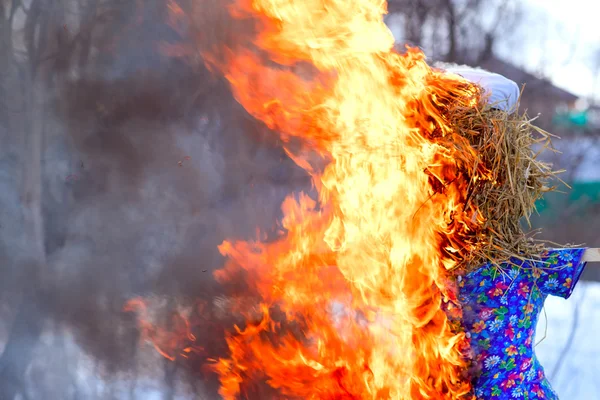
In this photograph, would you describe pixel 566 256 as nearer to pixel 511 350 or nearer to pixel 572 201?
pixel 511 350

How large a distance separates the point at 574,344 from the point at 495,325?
11.4 feet

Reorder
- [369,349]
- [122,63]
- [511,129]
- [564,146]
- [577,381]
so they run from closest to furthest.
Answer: [511,129], [369,349], [122,63], [577,381], [564,146]

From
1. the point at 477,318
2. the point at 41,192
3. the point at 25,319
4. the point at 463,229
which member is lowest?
the point at 25,319

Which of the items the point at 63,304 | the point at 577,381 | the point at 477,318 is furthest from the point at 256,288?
the point at 577,381

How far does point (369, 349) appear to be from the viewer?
2.28m

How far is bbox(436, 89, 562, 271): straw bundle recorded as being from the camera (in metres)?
2.02

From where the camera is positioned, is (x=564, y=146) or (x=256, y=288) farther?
(x=564, y=146)

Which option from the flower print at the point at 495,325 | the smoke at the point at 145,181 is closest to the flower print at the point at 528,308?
the flower print at the point at 495,325

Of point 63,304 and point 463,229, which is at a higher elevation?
point 463,229

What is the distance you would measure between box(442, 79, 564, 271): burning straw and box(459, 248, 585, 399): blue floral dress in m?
0.06

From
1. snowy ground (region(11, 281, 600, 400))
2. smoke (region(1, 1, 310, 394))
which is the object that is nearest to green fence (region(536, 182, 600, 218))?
snowy ground (region(11, 281, 600, 400))

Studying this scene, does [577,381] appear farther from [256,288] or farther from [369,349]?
[369,349]

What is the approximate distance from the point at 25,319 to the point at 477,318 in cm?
320

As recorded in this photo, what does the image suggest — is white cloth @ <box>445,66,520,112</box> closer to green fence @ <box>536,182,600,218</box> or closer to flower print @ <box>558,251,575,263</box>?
flower print @ <box>558,251,575,263</box>
